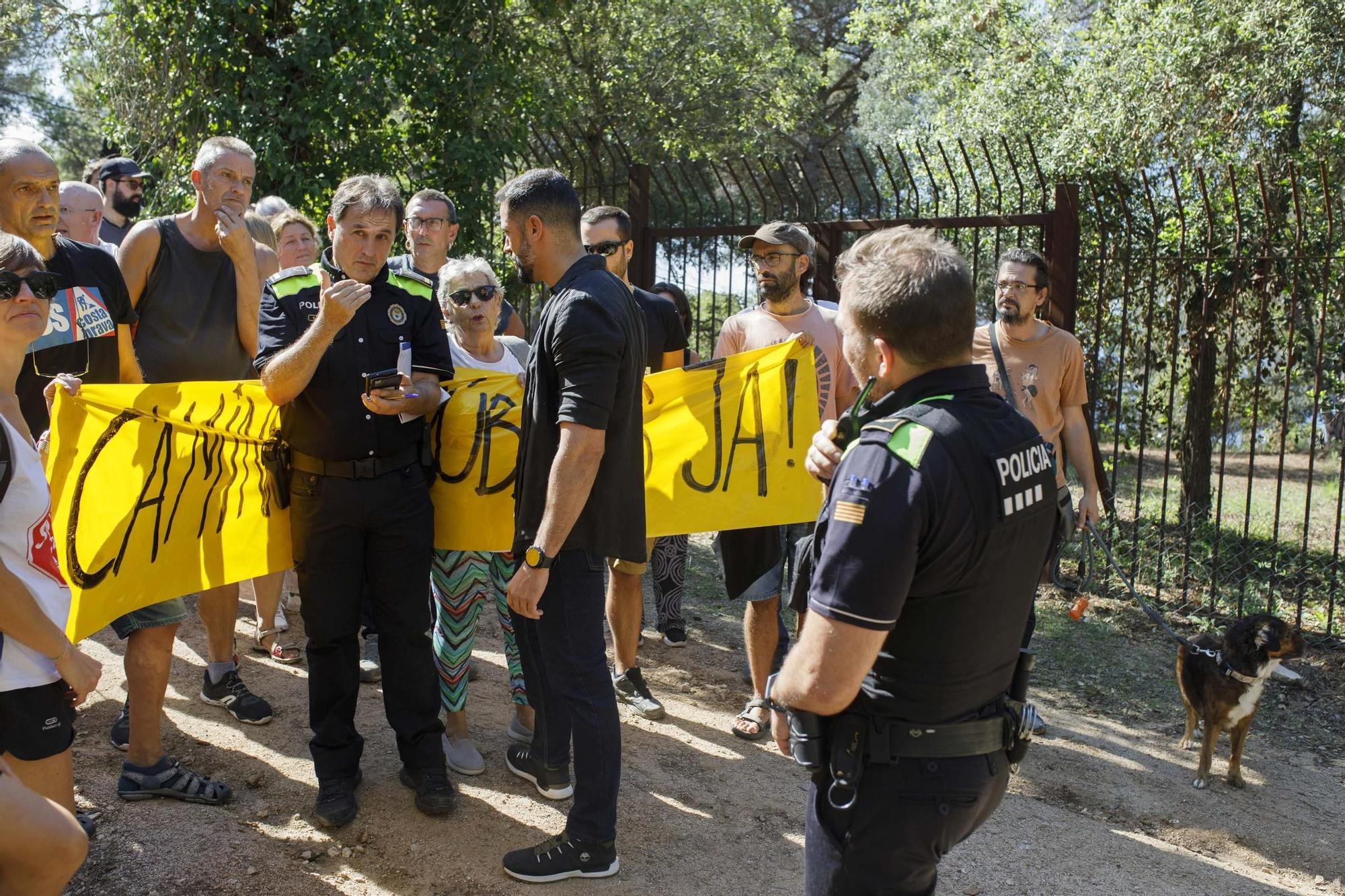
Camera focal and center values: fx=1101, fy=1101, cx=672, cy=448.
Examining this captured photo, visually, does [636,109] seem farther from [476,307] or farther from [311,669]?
[311,669]

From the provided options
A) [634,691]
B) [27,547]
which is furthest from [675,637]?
[27,547]

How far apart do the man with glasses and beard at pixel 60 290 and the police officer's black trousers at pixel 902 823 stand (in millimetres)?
2964

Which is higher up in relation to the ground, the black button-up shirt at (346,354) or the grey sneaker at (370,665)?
the black button-up shirt at (346,354)

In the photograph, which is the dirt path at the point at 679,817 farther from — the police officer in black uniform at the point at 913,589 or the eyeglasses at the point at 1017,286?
the eyeglasses at the point at 1017,286

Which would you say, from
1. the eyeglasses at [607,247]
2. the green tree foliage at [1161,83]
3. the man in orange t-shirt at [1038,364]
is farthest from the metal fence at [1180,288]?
the eyeglasses at [607,247]

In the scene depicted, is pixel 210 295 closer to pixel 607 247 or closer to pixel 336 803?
pixel 607 247

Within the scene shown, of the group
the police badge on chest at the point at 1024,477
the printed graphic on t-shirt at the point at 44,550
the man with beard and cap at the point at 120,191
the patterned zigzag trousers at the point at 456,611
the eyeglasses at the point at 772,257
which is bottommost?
the patterned zigzag trousers at the point at 456,611

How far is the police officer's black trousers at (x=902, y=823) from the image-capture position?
2.29m

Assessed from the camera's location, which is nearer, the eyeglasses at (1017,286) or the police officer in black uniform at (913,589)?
the police officer in black uniform at (913,589)

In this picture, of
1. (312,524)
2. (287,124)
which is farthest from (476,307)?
(287,124)

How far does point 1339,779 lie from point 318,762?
4.68 meters

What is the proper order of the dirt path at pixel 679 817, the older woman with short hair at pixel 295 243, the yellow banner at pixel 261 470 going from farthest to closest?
the older woman with short hair at pixel 295 243 < the dirt path at pixel 679 817 < the yellow banner at pixel 261 470

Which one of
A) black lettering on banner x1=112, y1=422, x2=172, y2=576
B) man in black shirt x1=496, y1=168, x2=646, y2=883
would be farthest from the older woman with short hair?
man in black shirt x1=496, y1=168, x2=646, y2=883

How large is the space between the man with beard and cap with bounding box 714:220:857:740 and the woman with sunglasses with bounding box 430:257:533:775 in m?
1.06
